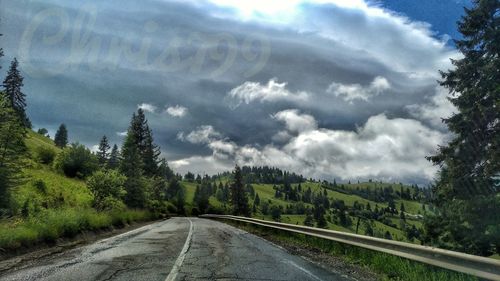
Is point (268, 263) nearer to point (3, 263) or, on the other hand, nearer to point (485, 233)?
point (3, 263)

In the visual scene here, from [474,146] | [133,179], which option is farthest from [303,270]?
[133,179]

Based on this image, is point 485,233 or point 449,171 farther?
point 449,171

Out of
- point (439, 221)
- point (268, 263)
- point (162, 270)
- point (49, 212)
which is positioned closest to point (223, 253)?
point (268, 263)

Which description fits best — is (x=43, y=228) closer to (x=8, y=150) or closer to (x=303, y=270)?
(x=303, y=270)

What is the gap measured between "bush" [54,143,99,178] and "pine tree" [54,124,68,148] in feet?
289

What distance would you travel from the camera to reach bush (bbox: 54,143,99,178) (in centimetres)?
6662

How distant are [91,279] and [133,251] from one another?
483 centimetres

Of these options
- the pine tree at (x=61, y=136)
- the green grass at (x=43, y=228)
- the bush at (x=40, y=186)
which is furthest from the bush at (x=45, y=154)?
the pine tree at (x=61, y=136)

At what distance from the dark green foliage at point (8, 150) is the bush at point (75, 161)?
1719 inches

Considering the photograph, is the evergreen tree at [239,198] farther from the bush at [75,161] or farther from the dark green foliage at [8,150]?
the dark green foliage at [8,150]

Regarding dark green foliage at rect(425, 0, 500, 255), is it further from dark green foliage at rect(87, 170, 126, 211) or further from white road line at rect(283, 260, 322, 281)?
dark green foliage at rect(87, 170, 126, 211)

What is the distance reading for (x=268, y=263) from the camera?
10180 millimetres

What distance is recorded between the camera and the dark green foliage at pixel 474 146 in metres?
21.7

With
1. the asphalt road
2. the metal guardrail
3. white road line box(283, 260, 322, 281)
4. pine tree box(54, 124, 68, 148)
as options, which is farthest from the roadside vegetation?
pine tree box(54, 124, 68, 148)
